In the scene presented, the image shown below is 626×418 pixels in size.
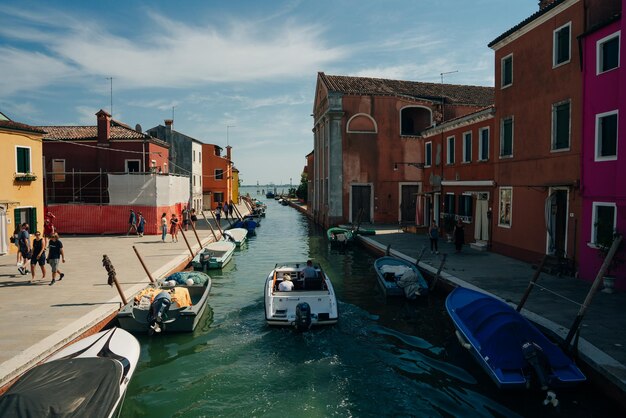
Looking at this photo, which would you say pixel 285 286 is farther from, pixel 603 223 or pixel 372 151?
pixel 372 151

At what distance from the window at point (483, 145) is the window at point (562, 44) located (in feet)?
17.9

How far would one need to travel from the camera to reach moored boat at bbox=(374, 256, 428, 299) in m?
14.2

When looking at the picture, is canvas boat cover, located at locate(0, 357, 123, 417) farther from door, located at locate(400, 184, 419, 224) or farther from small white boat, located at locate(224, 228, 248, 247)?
door, located at locate(400, 184, 419, 224)

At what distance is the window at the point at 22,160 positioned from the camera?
67.8ft

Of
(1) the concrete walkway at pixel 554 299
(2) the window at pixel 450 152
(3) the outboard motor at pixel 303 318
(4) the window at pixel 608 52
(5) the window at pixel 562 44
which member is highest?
(5) the window at pixel 562 44

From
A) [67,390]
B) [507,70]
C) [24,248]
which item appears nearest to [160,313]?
[67,390]

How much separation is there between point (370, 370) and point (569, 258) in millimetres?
8899

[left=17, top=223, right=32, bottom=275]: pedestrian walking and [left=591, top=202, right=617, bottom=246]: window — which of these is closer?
[left=591, top=202, right=617, bottom=246]: window

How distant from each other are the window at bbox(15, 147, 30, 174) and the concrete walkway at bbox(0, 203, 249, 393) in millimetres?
4132

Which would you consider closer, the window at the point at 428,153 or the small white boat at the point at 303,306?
the small white boat at the point at 303,306

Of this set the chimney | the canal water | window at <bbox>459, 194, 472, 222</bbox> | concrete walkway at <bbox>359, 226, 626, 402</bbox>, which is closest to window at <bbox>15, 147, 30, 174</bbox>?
the chimney

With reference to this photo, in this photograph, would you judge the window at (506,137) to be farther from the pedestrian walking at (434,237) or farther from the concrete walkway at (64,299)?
the concrete walkway at (64,299)

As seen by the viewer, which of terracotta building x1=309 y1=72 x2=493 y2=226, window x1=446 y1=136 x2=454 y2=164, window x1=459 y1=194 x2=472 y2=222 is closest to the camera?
window x1=459 y1=194 x2=472 y2=222

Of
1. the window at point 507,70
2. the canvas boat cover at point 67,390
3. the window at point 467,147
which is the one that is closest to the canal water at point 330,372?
the canvas boat cover at point 67,390
